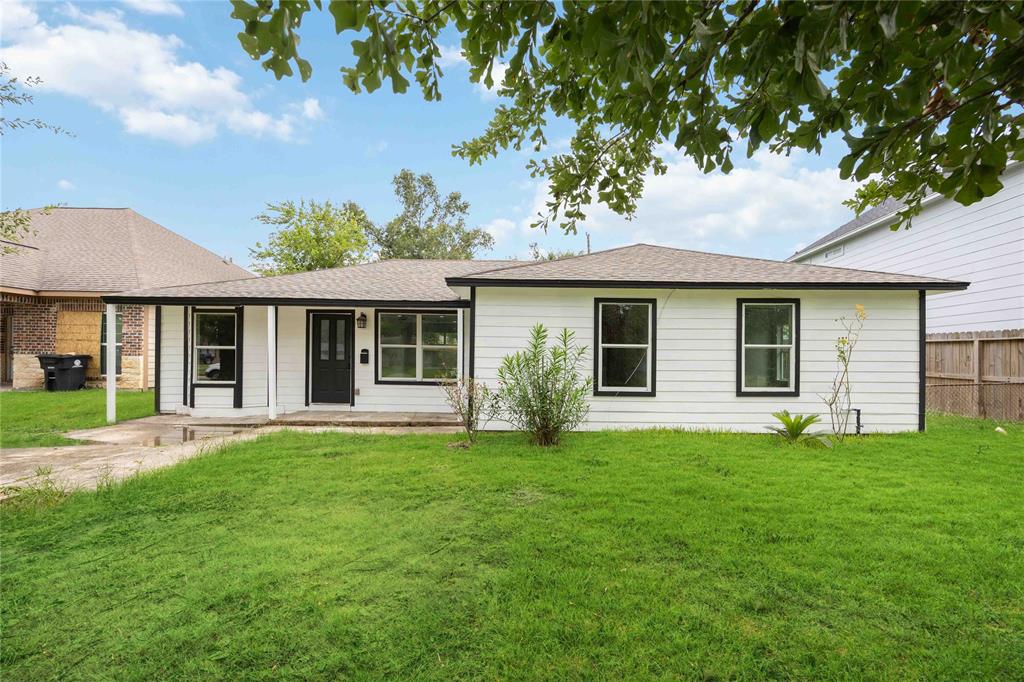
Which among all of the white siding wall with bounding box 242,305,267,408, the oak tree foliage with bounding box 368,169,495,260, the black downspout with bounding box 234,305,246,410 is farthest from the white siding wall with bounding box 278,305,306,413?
the oak tree foliage with bounding box 368,169,495,260

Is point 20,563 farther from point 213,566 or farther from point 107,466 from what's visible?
point 107,466

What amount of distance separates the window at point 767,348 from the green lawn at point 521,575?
2.79 metres

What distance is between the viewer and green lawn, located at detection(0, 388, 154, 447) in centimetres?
732

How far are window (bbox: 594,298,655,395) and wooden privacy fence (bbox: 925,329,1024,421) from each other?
7.07m

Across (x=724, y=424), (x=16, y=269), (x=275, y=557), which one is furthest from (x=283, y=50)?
(x=16, y=269)

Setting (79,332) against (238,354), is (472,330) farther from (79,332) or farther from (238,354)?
(79,332)

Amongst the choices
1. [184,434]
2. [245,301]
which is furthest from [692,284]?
[184,434]

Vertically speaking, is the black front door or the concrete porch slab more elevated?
the black front door

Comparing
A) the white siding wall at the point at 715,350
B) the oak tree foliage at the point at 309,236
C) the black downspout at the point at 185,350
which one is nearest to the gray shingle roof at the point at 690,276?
the white siding wall at the point at 715,350

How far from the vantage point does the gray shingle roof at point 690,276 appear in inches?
300

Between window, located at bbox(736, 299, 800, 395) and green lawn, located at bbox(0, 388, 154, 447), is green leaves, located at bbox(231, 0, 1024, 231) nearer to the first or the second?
window, located at bbox(736, 299, 800, 395)

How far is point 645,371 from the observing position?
8016 mm

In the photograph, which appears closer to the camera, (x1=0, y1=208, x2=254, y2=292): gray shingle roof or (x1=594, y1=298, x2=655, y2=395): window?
(x1=594, y1=298, x2=655, y2=395): window

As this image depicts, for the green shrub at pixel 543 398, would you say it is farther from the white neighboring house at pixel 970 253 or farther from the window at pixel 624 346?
the white neighboring house at pixel 970 253
